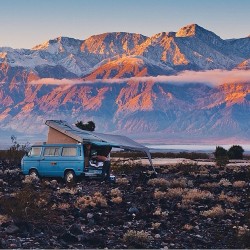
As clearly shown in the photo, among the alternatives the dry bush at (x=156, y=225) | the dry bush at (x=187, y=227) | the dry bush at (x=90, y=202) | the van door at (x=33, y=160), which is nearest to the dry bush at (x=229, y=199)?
the dry bush at (x=90, y=202)

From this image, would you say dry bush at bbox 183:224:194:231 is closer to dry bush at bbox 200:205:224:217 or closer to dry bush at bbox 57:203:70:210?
dry bush at bbox 200:205:224:217

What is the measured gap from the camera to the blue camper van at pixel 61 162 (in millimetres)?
32781

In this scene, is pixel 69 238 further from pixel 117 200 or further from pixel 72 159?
pixel 72 159

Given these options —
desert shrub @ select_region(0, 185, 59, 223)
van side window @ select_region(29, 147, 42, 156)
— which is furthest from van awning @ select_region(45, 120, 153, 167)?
desert shrub @ select_region(0, 185, 59, 223)

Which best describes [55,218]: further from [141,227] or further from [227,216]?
[227,216]

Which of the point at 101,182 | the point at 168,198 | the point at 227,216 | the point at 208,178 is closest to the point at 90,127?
the point at 208,178

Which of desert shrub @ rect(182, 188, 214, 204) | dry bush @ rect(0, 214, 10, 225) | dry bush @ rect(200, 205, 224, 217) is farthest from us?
desert shrub @ rect(182, 188, 214, 204)

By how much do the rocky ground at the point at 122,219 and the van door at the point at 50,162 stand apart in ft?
8.61

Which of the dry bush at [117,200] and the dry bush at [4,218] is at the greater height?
the dry bush at [117,200]

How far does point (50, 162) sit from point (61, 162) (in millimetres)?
778

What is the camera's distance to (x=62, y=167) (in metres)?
33.2

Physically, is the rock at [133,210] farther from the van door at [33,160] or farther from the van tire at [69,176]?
the van door at [33,160]

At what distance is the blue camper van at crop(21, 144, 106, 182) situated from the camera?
3278 centimetres

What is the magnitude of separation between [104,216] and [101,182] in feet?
41.4
